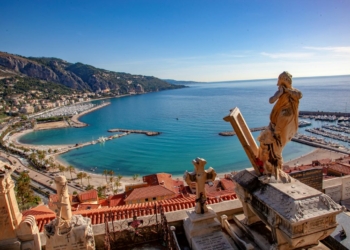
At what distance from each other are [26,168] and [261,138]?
55.8 m

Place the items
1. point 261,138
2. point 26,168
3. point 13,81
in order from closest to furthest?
point 261,138, point 26,168, point 13,81

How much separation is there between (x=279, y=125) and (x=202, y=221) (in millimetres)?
3068

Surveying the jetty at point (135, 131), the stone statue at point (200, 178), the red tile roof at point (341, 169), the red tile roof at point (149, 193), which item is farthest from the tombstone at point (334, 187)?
the jetty at point (135, 131)

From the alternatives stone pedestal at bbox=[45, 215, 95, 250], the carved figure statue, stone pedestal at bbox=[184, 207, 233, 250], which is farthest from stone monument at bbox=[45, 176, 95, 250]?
the carved figure statue

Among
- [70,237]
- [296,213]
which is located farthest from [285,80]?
[70,237]

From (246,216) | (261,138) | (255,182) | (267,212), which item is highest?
(261,138)

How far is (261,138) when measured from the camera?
19.1ft

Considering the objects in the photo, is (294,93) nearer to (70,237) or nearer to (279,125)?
(279,125)

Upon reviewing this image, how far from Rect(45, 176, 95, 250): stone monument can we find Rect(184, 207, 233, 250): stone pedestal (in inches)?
95.7

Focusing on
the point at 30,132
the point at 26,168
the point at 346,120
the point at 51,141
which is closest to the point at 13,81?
the point at 30,132

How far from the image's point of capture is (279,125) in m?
5.58

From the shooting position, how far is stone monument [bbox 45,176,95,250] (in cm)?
521

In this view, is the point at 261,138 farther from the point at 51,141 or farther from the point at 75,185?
the point at 51,141

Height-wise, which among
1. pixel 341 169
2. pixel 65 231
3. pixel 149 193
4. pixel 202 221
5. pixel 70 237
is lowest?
pixel 149 193
